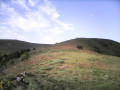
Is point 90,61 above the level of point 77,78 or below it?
above

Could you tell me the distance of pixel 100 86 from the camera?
798 cm

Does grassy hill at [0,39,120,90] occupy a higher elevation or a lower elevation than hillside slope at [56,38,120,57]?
lower

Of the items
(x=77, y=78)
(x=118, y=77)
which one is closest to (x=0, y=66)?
(x=77, y=78)

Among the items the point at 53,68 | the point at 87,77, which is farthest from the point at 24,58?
the point at 87,77

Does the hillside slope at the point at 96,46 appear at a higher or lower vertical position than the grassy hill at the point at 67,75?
higher

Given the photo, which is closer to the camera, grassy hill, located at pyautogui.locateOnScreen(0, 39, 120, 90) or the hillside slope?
grassy hill, located at pyautogui.locateOnScreen(0, 39, 120, 90)

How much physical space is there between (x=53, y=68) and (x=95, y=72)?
545 centimetres

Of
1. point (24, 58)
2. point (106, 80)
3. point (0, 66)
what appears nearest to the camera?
point (106, 80)

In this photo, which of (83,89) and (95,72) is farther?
(95,72)

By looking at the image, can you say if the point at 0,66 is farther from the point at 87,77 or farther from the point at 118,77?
the point at 118,77

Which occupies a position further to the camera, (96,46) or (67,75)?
(96,46)

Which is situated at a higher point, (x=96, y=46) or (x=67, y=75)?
(x=96, y=46)

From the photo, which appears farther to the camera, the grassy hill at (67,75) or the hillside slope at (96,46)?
the hillside slope at (96,46)

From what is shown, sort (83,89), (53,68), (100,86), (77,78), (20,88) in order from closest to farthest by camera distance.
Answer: (20,88), (83,89), (100,86), (77,78), (53,68)
